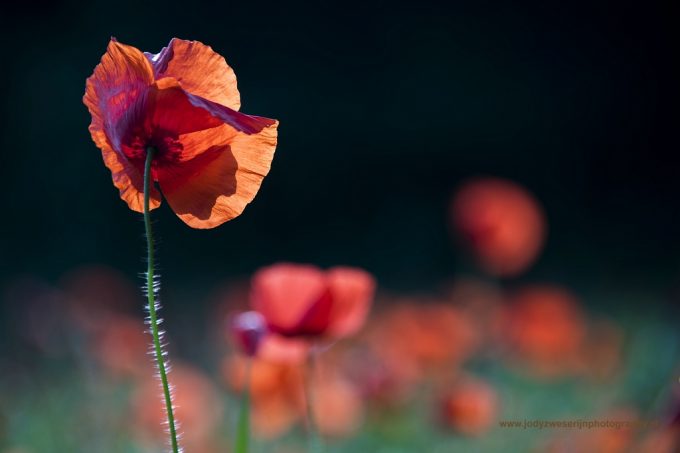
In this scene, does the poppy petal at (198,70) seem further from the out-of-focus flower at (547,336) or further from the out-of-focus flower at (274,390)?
the out-of-focus flower at (547,336)

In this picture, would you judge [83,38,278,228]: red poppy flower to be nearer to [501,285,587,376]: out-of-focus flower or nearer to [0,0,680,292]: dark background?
[501,285,587,376]: out-of-focus flower

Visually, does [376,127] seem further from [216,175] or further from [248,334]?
[216,175]

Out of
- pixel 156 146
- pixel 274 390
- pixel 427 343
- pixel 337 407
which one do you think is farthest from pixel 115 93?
pixel 427 343

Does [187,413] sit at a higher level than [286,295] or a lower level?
lower

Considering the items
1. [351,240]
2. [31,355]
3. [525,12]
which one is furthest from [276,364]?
[525,12]

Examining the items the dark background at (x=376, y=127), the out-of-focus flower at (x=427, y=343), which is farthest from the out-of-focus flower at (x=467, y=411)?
the dark background at (x=376, y=127)

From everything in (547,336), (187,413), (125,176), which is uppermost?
(125,176)

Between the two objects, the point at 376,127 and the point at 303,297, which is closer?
the point at 303,297
